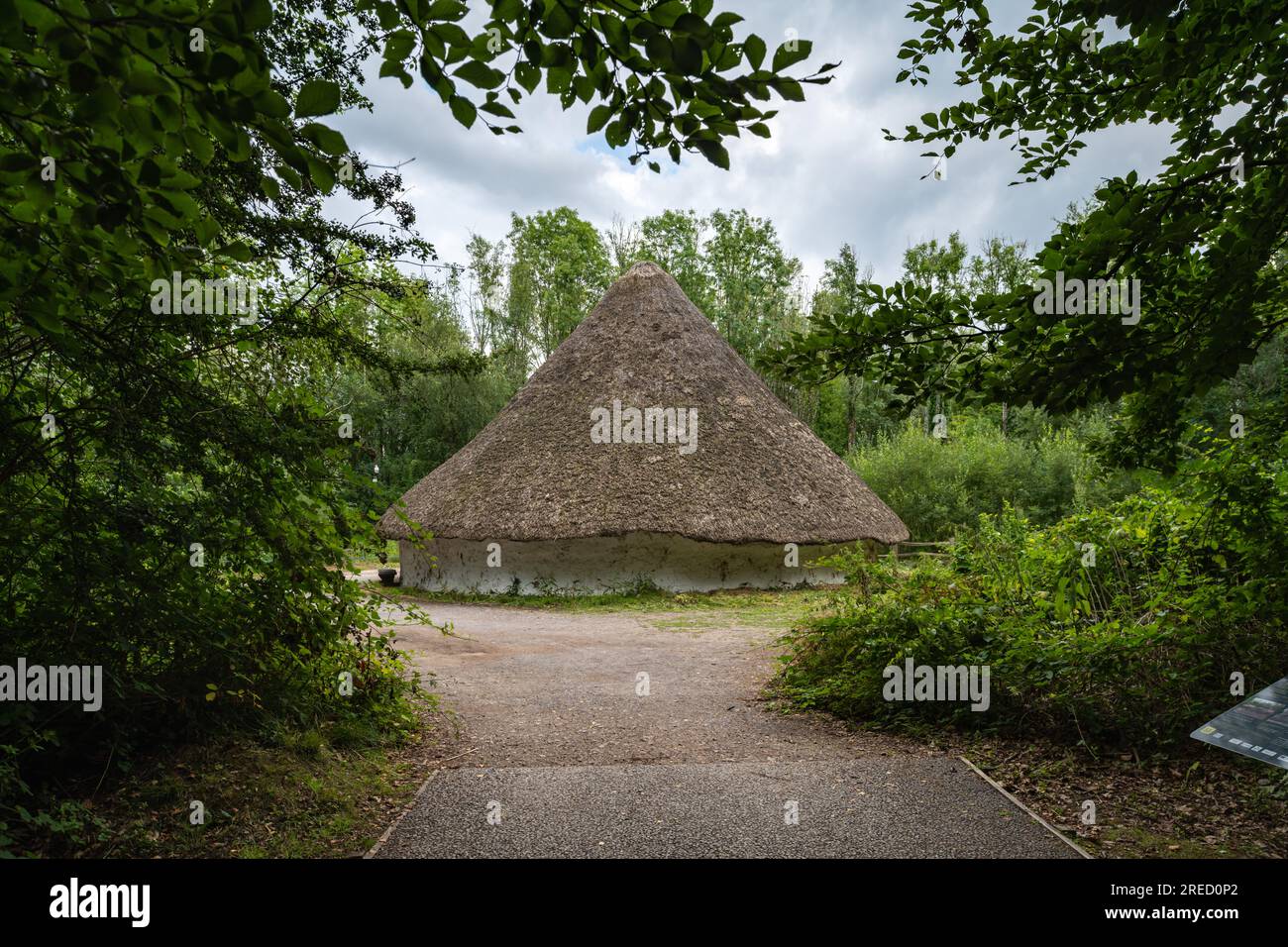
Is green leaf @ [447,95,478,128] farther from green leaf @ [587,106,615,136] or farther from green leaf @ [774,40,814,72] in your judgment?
green leaf @ [774,40,814,72]

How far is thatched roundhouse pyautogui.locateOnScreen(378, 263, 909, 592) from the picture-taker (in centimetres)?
1511

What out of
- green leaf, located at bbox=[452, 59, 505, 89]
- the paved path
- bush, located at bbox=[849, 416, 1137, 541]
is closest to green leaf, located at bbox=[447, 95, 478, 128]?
green leaf, located at bbox=[452, 59, 505, 89]

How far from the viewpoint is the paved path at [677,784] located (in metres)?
3.51

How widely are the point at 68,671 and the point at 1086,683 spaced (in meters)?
6.03

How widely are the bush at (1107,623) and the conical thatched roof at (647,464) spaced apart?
8224 millimetres

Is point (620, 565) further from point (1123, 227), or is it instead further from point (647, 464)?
point (1123, 227)

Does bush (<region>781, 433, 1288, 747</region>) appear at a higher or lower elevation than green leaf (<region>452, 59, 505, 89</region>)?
lower

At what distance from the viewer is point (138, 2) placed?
4.85 ft

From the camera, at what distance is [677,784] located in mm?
4328

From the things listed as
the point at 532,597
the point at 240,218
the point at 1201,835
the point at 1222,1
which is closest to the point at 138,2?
the point at 240,218

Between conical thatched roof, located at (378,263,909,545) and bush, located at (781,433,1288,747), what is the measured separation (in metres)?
8.22

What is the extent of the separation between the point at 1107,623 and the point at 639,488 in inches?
427

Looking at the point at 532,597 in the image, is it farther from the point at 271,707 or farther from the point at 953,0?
the point at 953,0

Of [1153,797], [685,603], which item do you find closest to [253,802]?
[1153,797]
